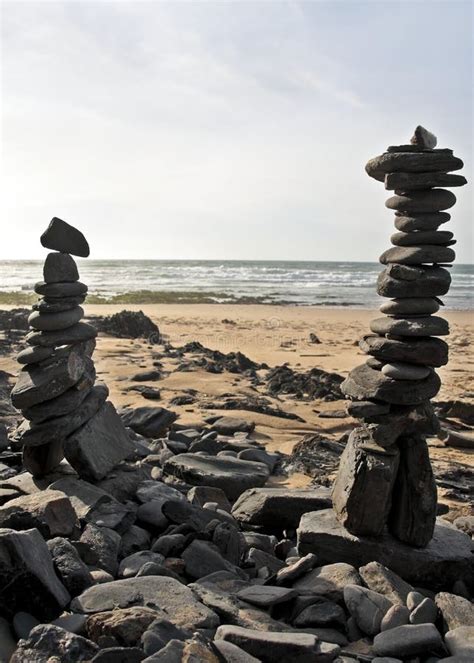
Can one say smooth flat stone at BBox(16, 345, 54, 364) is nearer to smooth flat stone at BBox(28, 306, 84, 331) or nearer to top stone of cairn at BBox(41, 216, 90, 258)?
smooth flat stone at BBox(28, 306, 84, 331)

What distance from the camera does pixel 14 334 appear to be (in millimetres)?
19781

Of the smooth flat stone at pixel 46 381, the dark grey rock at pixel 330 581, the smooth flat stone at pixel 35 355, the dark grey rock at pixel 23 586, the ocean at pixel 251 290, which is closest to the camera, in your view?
the dark grey rock at pixel 23 586

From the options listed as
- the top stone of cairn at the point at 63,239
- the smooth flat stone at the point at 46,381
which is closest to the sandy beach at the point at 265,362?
the smooth flat stone at the point at 46,381

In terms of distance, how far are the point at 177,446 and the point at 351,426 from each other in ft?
11.0

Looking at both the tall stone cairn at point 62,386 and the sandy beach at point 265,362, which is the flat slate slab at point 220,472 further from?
the tall stone cairn at point 62,386

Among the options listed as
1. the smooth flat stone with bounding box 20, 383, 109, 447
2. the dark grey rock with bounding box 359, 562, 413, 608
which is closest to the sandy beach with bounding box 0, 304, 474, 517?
the dark grey rock with bounding box 359, 562, 413, 608

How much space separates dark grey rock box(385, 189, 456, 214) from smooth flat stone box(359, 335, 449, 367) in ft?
3.43

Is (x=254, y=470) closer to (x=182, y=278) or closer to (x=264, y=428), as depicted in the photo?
(x=264, y=428)

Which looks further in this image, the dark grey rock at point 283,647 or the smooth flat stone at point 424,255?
the smooth flat stone at point 424,255

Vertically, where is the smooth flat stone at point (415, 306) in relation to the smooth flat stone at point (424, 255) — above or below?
below

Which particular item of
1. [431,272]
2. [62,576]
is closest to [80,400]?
[62,576]

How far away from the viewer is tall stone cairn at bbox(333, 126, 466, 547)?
547 centimetres

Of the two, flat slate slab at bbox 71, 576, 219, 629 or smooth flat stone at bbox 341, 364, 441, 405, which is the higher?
smooth flat stone at bbox 341, 364, 441, 405

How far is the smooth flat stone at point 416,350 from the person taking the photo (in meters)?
5.48
